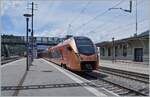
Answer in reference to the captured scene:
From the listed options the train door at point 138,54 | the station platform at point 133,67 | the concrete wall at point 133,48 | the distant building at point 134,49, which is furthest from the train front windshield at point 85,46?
the train door at point 138,54

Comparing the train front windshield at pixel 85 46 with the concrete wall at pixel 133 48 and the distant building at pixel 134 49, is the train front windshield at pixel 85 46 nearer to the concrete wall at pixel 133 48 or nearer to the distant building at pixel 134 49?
the distant building at pixel 134 49

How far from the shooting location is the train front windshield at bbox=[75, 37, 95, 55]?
25.7 meters

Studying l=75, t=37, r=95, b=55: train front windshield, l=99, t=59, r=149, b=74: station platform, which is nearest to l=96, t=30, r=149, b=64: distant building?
l=99, t=59, r=149, b=74: station platform

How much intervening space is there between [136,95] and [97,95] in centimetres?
228

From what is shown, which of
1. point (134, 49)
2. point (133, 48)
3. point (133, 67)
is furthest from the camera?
point (133, 48)

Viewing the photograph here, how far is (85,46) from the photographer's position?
26078mm

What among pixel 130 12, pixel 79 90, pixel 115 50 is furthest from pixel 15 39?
pixel 79 90

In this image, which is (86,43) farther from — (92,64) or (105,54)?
(105,54)

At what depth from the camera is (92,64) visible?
25.5 metres

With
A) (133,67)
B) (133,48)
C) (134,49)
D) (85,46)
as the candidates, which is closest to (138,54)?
(134,49)

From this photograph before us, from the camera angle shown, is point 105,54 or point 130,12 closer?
point 130,12

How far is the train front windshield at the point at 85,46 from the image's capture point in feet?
84.3

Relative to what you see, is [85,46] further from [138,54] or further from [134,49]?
[134,49]

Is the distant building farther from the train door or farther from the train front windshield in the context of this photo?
the train front windshield
